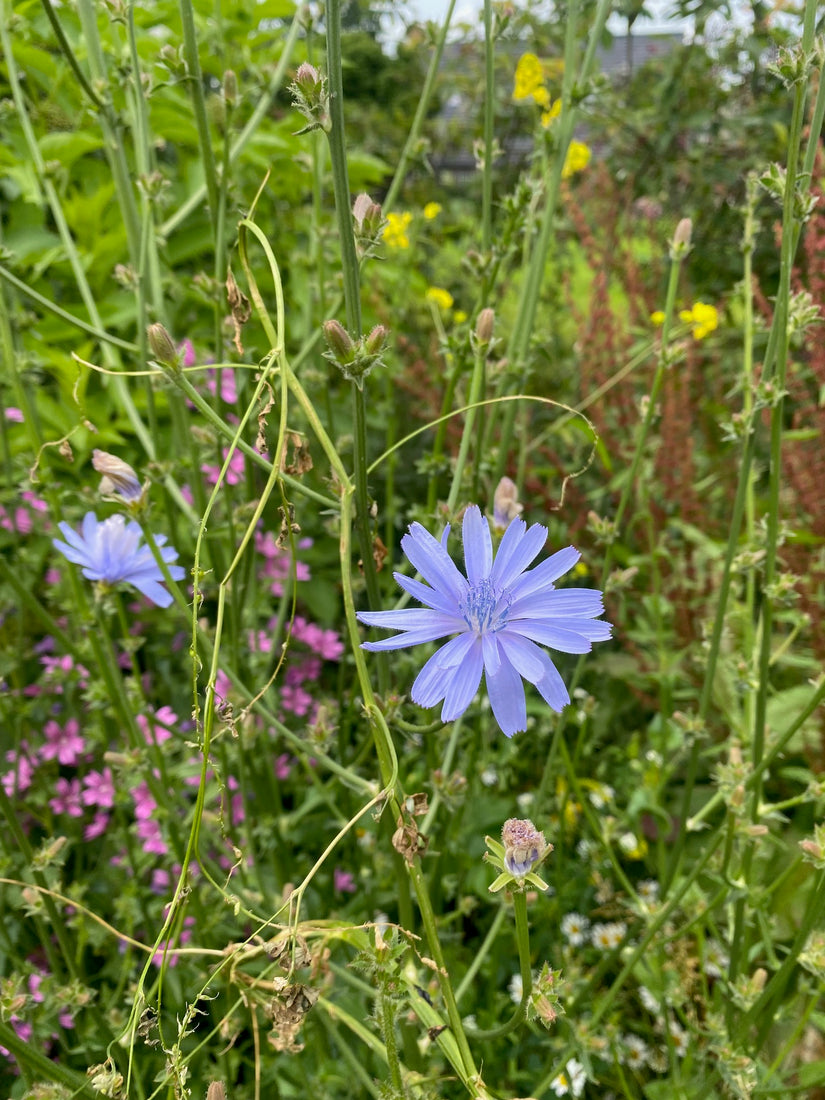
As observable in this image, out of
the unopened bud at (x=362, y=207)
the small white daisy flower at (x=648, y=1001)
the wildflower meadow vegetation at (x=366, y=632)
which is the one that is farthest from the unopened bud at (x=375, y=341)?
the small white daisy flower at (x=648, y=1001)

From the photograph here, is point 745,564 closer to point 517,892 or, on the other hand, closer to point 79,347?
point 517,892

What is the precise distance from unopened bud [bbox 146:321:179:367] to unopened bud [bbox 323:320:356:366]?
0.52ft

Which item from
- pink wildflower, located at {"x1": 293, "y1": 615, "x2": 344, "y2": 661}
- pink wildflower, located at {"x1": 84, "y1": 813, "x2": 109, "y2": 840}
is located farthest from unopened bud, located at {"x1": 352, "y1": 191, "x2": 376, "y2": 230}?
pink wildflower, located at {"x1": 84, "y1": 813, "x2": 109, "y2": 840}

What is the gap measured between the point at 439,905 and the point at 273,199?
6.95 ft

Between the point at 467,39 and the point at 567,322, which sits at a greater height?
the point at 467,39

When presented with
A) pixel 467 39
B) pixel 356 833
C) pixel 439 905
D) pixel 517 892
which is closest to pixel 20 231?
pixel 356 833

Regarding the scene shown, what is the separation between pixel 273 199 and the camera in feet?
8.41

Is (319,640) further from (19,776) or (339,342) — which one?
(339,342)

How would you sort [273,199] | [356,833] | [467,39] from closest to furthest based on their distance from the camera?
[356,833], [273,199], [467,39]

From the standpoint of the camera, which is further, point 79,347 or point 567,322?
point 567,322

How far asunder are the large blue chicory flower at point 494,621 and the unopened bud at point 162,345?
302 millimetres

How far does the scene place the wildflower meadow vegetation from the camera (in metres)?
0.76

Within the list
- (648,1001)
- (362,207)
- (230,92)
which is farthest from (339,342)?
(648,1001)

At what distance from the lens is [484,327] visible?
0.99 metres
